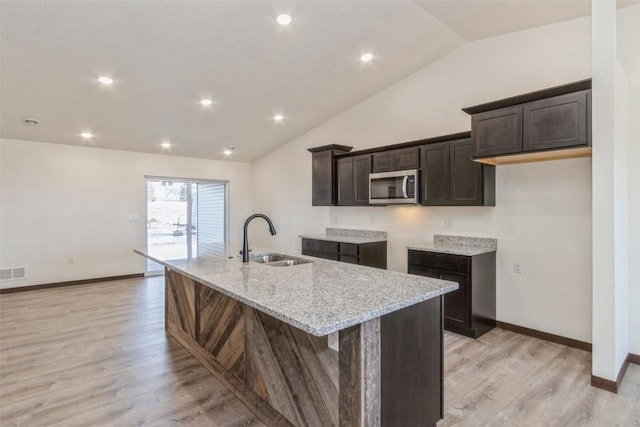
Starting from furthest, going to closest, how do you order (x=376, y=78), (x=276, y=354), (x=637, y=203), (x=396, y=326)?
(x=376, y=78), (x=637, y=203), (x=276, y=354), (x=396, y=326)

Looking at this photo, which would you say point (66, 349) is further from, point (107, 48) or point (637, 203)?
point (637, 203)

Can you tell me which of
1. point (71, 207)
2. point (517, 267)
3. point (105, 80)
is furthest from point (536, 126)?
point (71, 207)

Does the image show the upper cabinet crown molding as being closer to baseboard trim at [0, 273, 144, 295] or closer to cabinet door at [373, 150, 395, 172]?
cabinet door at [373, 150, 395, 172]

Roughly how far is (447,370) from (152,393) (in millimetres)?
2266

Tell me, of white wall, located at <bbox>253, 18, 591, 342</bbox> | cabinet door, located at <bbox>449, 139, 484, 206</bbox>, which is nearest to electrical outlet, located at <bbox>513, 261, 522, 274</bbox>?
white wall, located at <bbox>253, 18, 591, 342</bbox>

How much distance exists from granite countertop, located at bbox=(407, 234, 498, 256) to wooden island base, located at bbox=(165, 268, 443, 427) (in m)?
1.82

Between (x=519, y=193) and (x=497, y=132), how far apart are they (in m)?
0.80

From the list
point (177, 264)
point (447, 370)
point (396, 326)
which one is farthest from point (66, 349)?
point (447, 370)

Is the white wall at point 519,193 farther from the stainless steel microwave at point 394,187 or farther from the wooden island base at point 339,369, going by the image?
the wooden island base at point 339,369

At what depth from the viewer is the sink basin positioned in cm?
292

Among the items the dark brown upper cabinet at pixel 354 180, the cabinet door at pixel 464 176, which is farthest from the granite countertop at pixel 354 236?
the cabinet door at pixel 464 176

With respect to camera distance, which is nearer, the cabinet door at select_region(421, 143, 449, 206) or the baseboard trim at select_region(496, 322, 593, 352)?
the baseboard trim at select_region(496, 322, 593, 352)

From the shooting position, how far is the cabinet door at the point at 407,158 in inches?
165

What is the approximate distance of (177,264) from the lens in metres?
2.66
